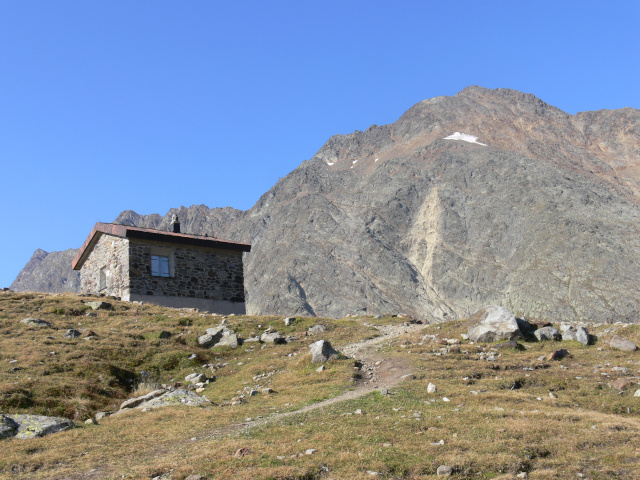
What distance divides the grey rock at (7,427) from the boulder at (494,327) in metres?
15.5

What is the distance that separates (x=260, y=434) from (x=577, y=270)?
108 m

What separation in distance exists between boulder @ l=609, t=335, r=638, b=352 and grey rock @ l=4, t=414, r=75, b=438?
17222mm

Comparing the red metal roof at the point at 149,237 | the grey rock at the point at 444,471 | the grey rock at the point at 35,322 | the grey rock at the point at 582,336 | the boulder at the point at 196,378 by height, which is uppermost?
the red metal roof at the point at 149,237

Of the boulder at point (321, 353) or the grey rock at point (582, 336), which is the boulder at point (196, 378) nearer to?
the boulder at point (321, 353)

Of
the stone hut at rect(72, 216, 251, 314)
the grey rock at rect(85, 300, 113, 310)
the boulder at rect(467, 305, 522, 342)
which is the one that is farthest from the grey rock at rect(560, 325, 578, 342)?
the grey rock at rect(85, 300, 113, 310)

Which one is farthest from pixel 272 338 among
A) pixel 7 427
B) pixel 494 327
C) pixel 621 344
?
pixel 621 344

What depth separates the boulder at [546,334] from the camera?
2120 centimetres

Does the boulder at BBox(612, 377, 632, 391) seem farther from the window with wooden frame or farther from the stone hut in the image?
the window with wooden frame

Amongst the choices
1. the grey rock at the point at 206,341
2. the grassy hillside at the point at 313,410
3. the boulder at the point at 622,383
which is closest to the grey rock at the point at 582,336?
the grassy hillside at the point at 313,410

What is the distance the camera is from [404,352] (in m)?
20.0

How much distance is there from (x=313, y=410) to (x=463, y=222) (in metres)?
125

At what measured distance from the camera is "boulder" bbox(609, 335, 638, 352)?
18.9 m

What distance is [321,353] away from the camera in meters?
18.9

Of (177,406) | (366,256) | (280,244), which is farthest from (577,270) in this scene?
(177,406)
